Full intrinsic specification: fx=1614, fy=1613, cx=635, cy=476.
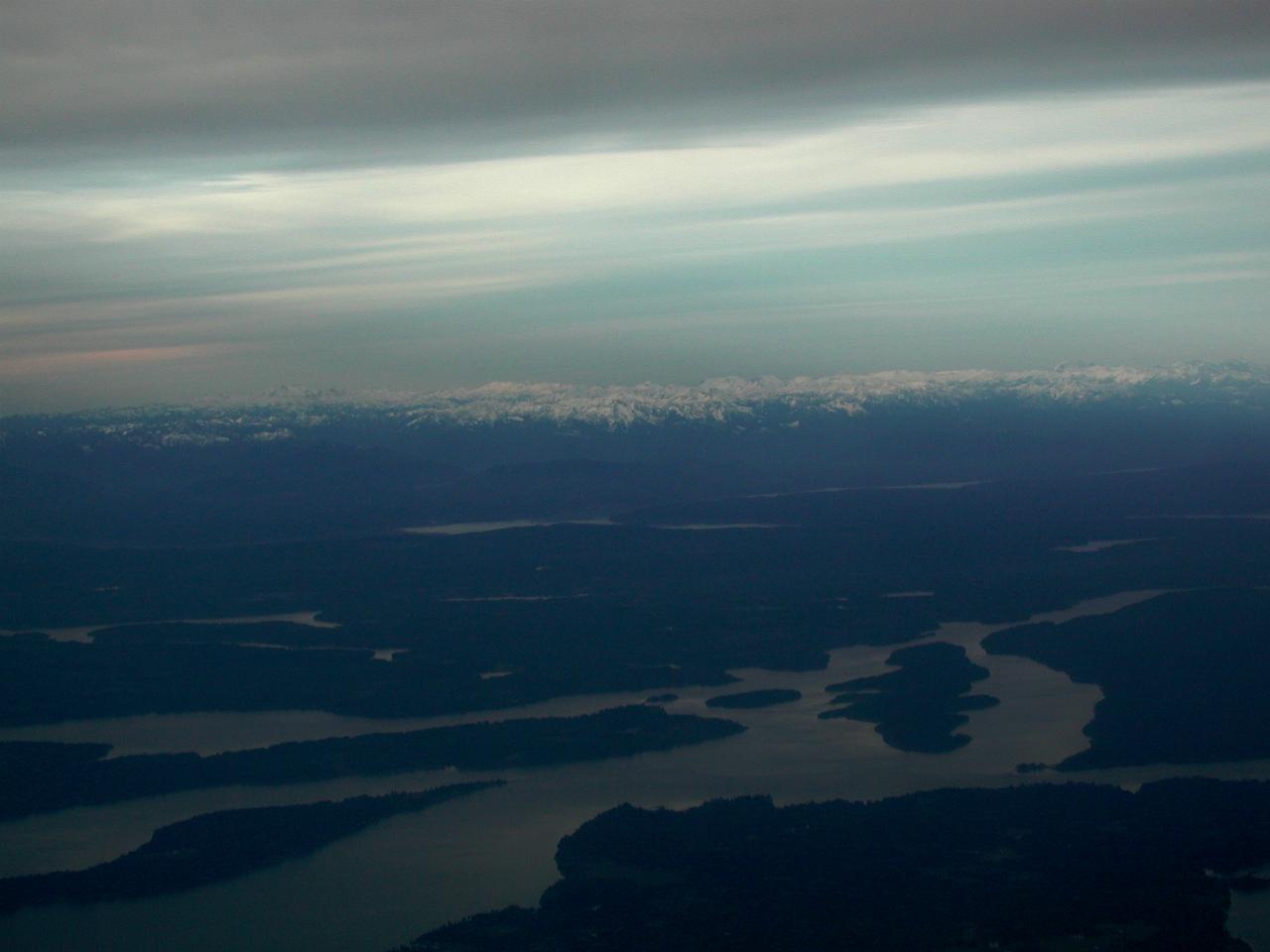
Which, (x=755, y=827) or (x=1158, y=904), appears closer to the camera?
(x=1158, y=904)

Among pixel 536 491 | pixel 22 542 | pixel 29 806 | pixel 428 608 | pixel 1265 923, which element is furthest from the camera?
pixel 536 491

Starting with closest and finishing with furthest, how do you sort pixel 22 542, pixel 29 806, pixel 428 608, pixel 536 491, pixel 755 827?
1. pixel 755 827
2. pixel 29 806
3. pixel 428 608
4. pixel 22 542
5. pixel 536 491

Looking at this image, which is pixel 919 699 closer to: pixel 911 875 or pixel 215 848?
pixel 911 875

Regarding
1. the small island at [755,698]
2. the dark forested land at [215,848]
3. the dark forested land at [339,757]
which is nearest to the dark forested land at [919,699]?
the small island at [755,698]

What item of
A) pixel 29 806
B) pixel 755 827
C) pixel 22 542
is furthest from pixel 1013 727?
pixel 22 542

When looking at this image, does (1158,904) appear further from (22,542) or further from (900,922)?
(22,542)

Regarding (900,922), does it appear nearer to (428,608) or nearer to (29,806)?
(29,806)

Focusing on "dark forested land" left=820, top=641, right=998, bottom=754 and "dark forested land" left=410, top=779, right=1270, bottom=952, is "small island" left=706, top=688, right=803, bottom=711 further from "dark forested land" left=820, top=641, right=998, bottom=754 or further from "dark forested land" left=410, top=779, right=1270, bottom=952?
"dark forested land" left=410, top=779, right=1270, bottom=952

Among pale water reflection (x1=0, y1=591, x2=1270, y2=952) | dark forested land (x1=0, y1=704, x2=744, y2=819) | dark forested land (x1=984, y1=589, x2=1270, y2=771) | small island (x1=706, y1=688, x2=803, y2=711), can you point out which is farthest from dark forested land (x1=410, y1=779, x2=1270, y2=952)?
small island (x1=706, y1=688, x2=803, y2=711)
